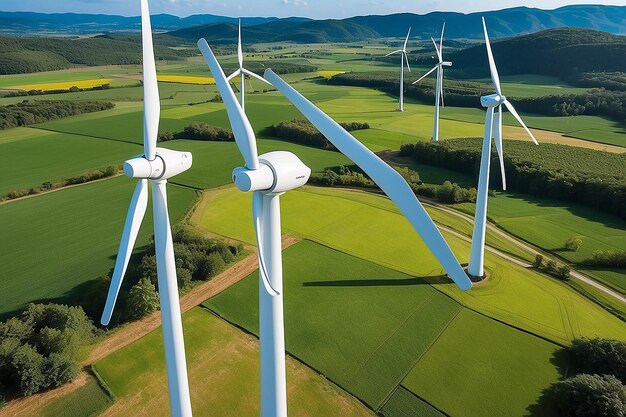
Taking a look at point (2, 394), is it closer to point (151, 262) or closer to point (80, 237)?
point (151, 262)

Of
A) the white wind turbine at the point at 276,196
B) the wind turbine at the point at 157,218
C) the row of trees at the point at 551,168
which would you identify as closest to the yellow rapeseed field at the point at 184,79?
the row of trees at the point at 551,168

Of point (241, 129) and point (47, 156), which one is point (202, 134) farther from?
point (241, 129)

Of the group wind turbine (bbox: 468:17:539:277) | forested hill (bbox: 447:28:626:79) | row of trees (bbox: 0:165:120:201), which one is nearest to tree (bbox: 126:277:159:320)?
wind turbine (bbox: 468:17:539:277)

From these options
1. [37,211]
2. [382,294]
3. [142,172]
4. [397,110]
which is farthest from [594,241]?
[397,110]

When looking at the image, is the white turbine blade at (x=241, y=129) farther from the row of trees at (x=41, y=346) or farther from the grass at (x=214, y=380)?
the row of trees at (x=41, y=346)

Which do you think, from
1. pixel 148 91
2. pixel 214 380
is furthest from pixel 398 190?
pixel 214 380

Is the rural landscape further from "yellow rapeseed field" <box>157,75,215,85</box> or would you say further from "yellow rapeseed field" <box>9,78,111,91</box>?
"yellow rapeseed field" <box>157,75,215,85</box>
